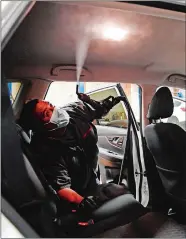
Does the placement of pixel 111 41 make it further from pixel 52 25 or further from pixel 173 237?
pixel 173 237

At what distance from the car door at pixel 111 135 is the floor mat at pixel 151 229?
0.60 feet

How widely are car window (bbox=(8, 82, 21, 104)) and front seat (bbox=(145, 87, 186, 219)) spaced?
0.57 metres

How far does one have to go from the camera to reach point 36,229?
802 mm

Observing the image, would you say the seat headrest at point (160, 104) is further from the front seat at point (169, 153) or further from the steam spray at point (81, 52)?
the steam spray at point (81, 52)

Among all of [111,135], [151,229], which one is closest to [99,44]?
[111,135]

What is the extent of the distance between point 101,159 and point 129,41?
1.36ft

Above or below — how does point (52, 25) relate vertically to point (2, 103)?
above

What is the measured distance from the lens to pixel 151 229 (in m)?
1.20

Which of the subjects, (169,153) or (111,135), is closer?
(111,135)

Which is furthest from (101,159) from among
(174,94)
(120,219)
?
(174,94)

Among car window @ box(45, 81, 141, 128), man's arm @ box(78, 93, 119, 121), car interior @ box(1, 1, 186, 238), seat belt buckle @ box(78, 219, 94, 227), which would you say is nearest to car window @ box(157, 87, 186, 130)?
car interior @ box(1, 1, 186, 238)

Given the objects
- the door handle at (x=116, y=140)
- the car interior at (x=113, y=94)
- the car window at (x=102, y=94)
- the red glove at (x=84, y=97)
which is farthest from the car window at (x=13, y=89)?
the door handle at (x=116, y=140)

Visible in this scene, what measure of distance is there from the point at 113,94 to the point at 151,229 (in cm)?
52

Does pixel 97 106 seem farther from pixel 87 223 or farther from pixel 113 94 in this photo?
pixel 87 223
